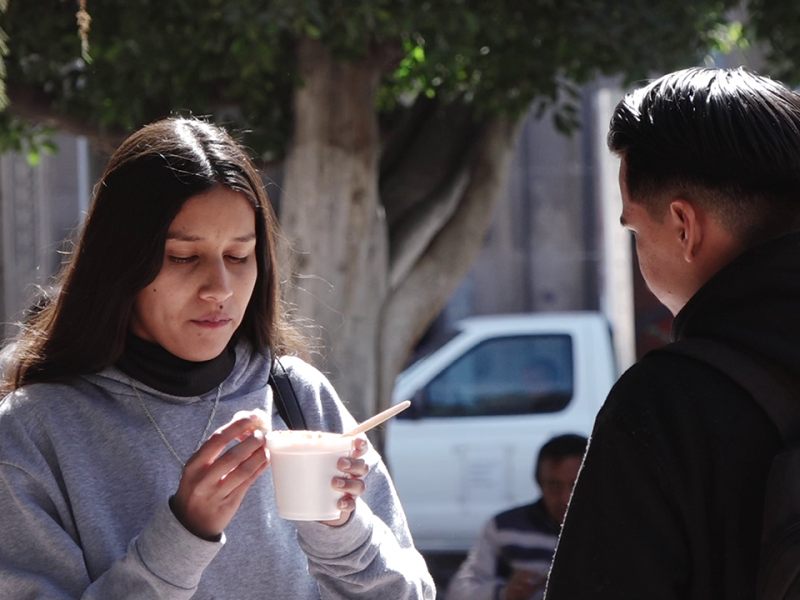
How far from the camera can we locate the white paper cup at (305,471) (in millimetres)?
1706

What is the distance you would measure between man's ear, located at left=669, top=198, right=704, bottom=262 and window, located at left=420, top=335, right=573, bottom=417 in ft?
20.2

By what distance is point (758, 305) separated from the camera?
143cm

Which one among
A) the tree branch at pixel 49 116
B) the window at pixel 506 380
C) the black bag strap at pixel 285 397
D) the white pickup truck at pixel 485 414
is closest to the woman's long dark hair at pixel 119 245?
the black bag strap at pixel 285 397

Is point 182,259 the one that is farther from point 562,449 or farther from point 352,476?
point 562,449

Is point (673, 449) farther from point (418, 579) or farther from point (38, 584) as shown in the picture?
point (38, 584)

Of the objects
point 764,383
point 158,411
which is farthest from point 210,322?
point 764,383

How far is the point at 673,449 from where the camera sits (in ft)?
4.55

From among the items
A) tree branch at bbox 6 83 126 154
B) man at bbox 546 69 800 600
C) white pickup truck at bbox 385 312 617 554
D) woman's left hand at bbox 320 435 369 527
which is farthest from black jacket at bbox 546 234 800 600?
white pickup truck at bbox 385 312 617 554

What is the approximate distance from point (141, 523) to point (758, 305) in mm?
1038

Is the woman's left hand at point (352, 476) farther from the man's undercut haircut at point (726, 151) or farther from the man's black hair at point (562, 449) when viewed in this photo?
the man's black hair at point (562, 449)

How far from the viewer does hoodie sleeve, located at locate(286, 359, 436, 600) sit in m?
1.85

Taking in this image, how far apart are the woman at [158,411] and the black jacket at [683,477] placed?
0.47 meters

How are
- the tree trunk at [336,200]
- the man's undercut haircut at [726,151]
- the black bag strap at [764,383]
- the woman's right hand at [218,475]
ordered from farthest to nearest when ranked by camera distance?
the tree trunk at [336,200]
the woman's right hand at [218,475]
the man's undercut haircut at [726,151]
the black bag strap at [764,383]

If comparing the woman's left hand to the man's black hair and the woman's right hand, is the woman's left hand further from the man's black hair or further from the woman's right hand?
the man's black hair
